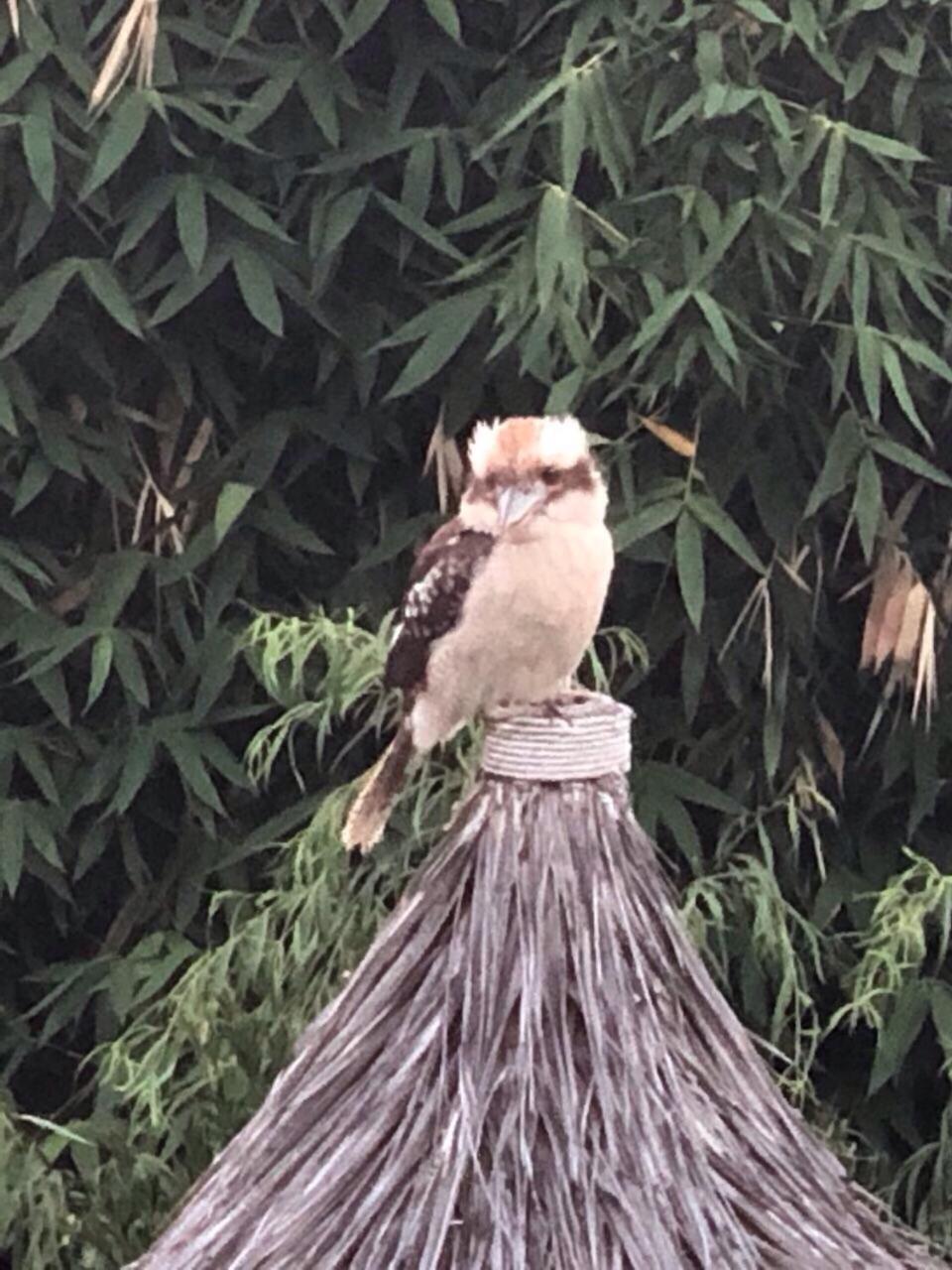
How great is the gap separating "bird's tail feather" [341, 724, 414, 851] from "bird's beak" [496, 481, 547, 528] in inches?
7.3

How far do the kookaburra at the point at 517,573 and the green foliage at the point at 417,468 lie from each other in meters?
0.23

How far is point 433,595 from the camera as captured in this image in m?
1.16

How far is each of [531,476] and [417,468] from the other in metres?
0.53

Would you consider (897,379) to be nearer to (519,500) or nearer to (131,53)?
(519,500)

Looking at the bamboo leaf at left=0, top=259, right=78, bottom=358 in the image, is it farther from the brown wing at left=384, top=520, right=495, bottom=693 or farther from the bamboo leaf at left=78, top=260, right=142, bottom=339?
the brown wing at left=384, top=520, right=495, bottom=693

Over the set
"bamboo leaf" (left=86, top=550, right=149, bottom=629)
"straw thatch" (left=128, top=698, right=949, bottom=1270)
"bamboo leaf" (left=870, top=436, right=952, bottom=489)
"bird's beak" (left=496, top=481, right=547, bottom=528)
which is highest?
"bamboo leaf" (left=870, top=436, right=952, bottom=489)

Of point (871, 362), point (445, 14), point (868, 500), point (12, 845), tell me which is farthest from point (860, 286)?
point (12, 845)

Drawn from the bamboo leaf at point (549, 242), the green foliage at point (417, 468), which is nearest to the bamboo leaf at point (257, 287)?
the green foliage at point (417, 468)

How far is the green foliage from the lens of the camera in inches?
55.9

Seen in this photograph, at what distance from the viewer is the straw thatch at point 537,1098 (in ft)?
3.10

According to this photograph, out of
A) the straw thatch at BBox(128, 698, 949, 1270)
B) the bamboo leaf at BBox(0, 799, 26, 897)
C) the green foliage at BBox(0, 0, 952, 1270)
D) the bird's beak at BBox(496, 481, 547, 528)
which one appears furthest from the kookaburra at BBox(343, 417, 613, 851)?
the bamboo leaf at BBox(0, 799, 26, 897)

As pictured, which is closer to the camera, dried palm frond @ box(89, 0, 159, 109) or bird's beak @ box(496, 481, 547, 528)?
bird's beak @ box(496, 481, 547, 528)

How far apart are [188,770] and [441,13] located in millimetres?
652

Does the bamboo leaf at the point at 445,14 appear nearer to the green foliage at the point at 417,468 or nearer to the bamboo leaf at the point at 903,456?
the green foliage at the point at 417,468
